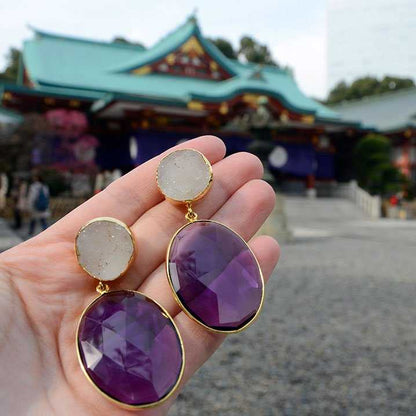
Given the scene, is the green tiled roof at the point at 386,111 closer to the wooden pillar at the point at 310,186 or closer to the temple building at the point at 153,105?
the temple building at the point at 153,105

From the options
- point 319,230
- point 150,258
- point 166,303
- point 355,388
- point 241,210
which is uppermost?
point 241,210

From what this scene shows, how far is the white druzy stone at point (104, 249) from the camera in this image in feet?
4.83

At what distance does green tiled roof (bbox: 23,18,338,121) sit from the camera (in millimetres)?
16078

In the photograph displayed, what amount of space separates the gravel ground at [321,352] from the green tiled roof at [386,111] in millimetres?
15492

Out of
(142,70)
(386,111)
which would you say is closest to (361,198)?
(386,111)

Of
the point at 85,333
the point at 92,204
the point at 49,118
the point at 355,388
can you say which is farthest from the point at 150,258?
the point at 49,118

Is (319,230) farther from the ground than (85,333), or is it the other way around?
(85,333)

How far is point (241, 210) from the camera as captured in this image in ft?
5.60

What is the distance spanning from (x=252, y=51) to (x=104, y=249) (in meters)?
37.1

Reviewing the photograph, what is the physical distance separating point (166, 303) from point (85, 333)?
0.30 m

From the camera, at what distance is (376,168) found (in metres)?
17.9

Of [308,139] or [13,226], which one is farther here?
[308,139]

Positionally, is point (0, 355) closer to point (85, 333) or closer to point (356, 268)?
point (85, 333)

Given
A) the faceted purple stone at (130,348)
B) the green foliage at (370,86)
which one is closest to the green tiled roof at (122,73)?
the faceted purple stone at (130,348)
